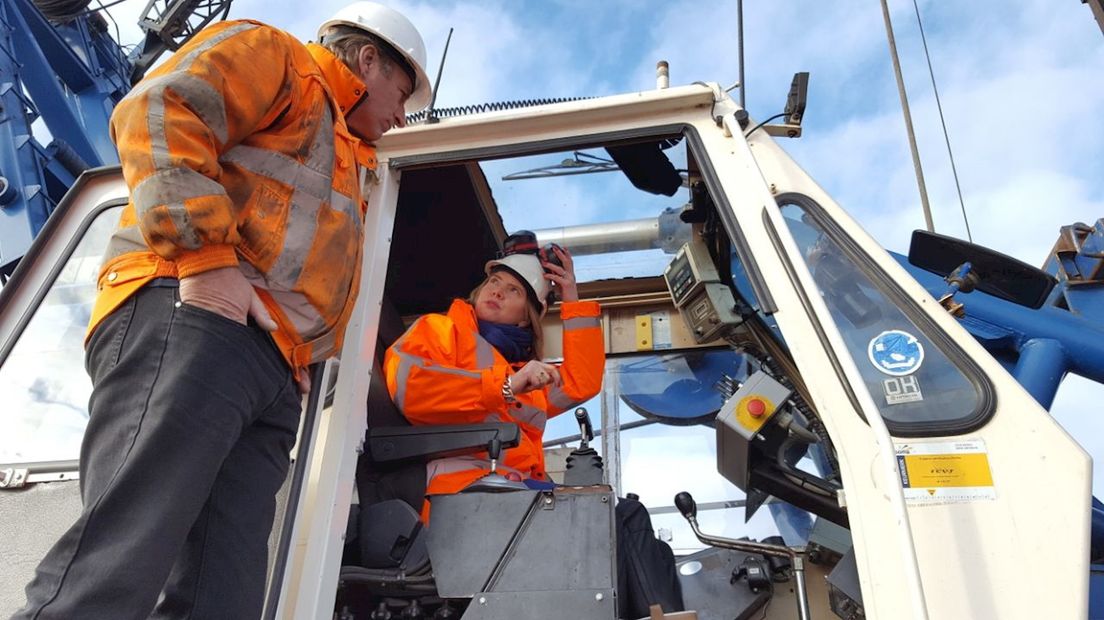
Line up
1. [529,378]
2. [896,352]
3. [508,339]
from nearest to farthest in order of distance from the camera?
[896,352], [529,378], [508,339]

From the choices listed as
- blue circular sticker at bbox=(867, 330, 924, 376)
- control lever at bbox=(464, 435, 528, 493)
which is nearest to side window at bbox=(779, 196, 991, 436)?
blue circular sticker at bbox=(867, 330, 924, 376)

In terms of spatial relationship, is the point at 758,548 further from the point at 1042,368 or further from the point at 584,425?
the point at 1042,368

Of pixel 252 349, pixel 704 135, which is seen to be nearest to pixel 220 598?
pixel 252 349

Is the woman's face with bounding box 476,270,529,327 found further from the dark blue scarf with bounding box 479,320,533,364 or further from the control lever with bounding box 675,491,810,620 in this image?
the control lever with bounding box 675,491,810,620

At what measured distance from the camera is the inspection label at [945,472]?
1753 mm

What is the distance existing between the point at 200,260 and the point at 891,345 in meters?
1.44

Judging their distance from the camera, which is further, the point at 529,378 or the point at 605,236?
the point at 605,236

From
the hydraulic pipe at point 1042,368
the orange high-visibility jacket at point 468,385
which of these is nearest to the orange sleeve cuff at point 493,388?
the orange high-visibility jacket at point 468,385

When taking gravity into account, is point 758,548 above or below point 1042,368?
below

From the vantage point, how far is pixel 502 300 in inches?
126

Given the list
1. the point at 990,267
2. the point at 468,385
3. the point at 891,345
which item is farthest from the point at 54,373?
the point at 990,267

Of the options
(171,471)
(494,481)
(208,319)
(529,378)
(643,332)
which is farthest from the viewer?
(643,332)

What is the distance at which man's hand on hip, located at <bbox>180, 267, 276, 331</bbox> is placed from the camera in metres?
1.62

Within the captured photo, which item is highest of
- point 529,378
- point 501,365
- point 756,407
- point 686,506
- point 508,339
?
point 508,339
